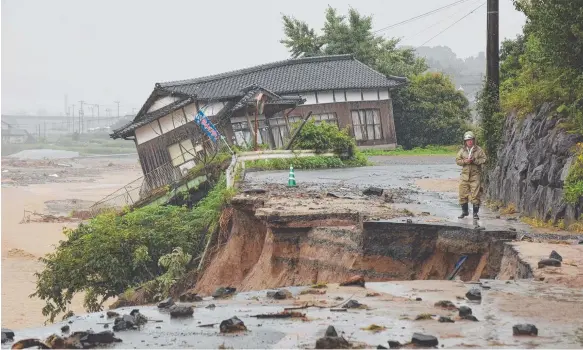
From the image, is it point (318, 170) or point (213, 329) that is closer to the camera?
point (213, 329)

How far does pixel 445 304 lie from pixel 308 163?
78.2ft

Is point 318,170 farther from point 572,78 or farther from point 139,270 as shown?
point 572,78

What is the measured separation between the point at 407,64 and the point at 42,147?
9438 centimetres

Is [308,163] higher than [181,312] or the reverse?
higher

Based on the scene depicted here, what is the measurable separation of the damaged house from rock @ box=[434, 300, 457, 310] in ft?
88.0

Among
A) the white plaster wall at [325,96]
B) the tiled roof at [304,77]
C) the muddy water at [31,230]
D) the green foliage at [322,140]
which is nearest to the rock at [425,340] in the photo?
the muddy water at [31,230]

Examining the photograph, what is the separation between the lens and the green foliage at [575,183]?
49.1ft

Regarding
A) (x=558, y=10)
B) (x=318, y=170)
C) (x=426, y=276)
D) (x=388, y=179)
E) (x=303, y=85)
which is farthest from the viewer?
(x=303, y=85)

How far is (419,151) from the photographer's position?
49.3 m

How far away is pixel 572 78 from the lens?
17375mm

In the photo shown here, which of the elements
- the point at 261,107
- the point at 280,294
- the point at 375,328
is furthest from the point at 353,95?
the point at 375,328

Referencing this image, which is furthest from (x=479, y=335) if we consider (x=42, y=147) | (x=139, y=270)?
(x=42, y=147)

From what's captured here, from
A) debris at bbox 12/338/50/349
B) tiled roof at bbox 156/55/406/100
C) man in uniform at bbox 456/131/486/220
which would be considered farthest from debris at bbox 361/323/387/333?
tiled roof at bbox 156/55/406/100

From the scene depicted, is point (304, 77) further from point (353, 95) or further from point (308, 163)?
point (308, 163)
